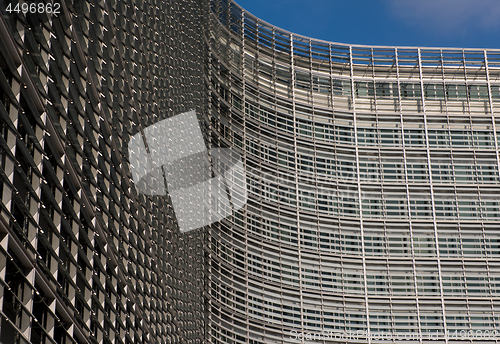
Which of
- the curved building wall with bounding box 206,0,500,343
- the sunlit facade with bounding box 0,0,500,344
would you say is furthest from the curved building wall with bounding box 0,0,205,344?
the curved building wall with bounding box 206,0,500,343

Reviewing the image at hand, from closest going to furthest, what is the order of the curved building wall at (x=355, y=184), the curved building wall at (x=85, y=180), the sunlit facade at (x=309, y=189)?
the curved building wall at (x=85, y=180) → the sunlit facade at (x=309, y=189) → the curved building wall at (x=355, y=184)

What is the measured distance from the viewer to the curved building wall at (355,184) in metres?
67.8

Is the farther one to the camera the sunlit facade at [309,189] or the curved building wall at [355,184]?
the curved building wall at [355,184]

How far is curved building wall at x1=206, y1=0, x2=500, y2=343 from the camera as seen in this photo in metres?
67.8

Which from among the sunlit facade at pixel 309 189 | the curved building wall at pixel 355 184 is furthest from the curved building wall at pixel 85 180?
the curved building wall at pixel 355 184

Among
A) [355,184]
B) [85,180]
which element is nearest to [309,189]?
[355,184]

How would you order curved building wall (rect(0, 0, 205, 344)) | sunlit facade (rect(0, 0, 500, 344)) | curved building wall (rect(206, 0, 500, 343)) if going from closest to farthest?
1. curved building wall (rect(0, 0, 205, 344))
2. sunlit facade (rect(0, 0, 500, 344))
3. curved building wall (rect(206, 0, 500, 343))

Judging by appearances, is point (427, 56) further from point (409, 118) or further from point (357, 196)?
point (357, 196)

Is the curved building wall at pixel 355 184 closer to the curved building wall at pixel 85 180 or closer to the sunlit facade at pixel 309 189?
the sunlit facade at pixel 309 189

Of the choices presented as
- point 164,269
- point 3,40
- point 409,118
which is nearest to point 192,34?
point 164,269

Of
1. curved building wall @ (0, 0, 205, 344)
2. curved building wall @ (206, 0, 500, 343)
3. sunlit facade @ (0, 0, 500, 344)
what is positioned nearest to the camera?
curved building wall @ (0, 0, 205, 344)

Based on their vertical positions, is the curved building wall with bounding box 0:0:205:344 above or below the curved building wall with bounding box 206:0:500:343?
below

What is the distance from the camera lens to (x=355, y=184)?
74375 mm

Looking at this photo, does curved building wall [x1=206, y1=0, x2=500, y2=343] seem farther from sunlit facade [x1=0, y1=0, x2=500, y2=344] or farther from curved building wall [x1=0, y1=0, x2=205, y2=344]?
curved building wall [x1=0, y1=0, x2=205, y2=344]
